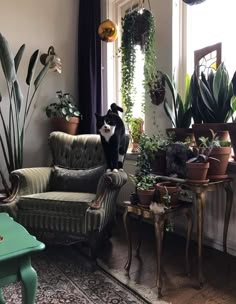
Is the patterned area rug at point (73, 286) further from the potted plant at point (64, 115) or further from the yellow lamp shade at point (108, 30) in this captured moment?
the yellow lamp shade at point (108, 30)

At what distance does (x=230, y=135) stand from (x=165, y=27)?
1.27 m

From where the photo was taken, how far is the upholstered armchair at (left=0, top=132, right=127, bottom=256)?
204cm

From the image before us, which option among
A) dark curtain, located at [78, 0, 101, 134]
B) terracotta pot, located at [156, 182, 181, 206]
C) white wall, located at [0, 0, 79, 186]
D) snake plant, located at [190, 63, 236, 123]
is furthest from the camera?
dark curtain, located at [78, 0, 101, 134]

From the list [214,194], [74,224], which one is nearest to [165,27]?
[214,194]

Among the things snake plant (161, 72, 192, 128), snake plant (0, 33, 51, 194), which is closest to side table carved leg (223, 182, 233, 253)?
snake plant (161, 72, 192, 128)

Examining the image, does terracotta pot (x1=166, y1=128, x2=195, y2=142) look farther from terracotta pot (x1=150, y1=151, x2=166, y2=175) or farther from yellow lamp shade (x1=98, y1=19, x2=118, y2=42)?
yellow lamp shade (x1=98, y1=19, x2=118, y2=42)

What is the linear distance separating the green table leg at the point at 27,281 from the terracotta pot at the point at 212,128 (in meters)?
1.35

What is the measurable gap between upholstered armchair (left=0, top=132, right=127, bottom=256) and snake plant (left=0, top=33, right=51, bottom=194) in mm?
577

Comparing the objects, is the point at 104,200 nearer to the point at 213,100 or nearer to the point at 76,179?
the point at 76,179

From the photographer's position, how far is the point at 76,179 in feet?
8.04

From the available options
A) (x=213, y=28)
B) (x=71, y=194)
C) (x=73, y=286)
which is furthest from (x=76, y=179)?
(x=213, y=28)

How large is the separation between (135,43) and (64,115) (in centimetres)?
118

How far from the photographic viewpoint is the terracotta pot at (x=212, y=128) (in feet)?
6.23

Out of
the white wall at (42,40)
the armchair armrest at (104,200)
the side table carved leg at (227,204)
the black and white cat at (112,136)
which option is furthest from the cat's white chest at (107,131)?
the white wall at (42,40)
